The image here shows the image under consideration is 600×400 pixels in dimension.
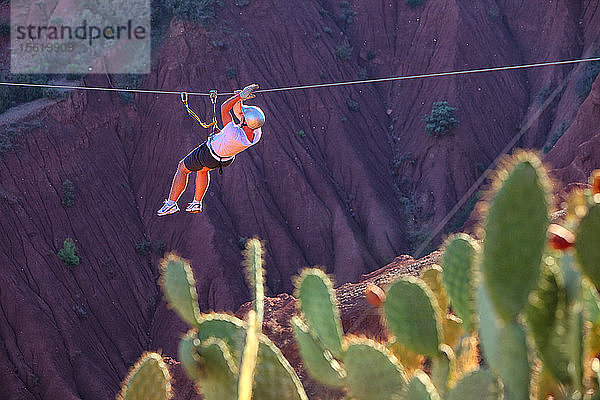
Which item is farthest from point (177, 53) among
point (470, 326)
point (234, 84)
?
point (470, 326)

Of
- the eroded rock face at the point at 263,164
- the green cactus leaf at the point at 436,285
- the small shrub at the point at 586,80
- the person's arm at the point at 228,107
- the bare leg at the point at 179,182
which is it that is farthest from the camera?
the small shrub at the point at 586,80

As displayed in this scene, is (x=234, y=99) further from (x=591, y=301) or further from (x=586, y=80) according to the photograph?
(x=586, y=80)

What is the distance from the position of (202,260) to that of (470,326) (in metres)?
18.2

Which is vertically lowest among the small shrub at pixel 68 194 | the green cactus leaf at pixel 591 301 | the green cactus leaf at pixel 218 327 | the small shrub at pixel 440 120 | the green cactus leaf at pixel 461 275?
the green cactus leaf at pixel 591 301

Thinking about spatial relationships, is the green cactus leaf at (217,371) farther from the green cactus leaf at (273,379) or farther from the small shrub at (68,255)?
the small shrub at (68,255)

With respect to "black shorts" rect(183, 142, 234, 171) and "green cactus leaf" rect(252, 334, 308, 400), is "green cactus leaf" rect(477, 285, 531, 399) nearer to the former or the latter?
"green cactus leaf" rect(252, 334, 308, 400)

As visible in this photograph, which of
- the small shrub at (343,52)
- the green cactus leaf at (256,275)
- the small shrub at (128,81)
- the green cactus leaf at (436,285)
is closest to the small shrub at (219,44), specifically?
the small shrub at (128,81)

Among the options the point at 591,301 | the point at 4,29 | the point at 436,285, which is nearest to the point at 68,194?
the point at 4,29

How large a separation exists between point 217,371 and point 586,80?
77.2 feet

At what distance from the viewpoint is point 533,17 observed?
30.1m

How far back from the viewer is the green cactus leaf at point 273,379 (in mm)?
2705

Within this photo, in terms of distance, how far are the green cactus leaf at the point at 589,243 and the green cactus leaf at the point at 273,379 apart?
133 centimetres

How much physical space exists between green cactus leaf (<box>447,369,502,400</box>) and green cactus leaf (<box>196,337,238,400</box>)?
89 centimetres

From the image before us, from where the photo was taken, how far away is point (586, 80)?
24.1 metres
